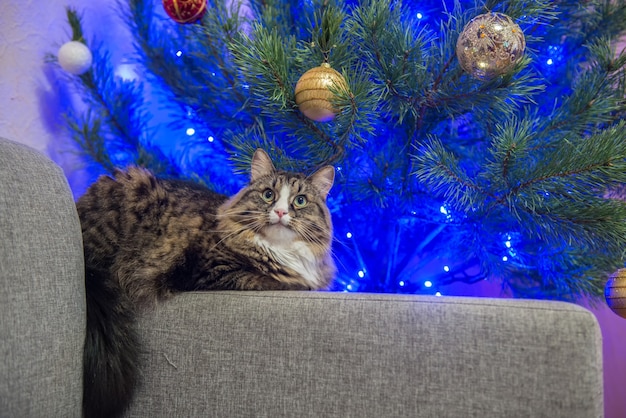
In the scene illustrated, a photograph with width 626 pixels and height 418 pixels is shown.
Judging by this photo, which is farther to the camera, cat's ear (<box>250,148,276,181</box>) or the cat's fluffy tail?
cat's ear (<box>250,148,276,181</box>)

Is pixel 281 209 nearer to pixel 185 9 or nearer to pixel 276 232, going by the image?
pixel 276 232

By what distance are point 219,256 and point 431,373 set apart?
1.89 ft

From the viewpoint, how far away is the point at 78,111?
1.97 m

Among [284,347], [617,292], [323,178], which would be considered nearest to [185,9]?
[323,178]

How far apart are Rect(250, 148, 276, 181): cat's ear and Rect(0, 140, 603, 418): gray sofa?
438mm

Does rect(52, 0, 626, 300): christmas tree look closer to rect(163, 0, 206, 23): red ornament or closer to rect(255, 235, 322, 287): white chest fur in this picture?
rect(163, 0, 206, 23): red ornament

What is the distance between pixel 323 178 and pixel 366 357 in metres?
0.60

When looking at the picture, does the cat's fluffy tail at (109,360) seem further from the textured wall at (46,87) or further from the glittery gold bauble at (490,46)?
the textured wall at (46,87)

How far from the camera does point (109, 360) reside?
2.97 feet

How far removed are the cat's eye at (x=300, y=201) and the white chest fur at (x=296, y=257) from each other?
0.09 metres

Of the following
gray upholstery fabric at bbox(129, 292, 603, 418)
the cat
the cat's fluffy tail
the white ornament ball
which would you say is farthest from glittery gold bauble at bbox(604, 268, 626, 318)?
the white ornament ball

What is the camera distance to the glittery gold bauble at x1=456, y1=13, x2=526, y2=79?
3.59 ft

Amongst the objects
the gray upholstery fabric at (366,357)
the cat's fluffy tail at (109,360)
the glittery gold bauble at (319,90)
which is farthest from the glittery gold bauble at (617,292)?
the cat's fluffy tail at (109,360)

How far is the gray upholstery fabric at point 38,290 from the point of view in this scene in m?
0.76
